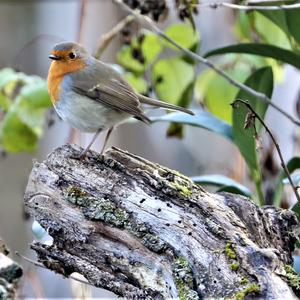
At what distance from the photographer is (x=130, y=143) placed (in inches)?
233

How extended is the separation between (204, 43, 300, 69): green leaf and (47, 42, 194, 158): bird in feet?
0.71

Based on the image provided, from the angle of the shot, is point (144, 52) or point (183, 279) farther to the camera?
point (144, 52)

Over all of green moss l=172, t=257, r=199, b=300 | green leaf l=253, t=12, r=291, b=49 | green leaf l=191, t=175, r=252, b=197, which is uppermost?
green leaf l=253, t=12, r=291, b=49

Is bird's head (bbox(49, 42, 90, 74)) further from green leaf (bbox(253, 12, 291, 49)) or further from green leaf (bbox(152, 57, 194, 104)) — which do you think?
green leaf (bbox(253, 12, 291, 49))

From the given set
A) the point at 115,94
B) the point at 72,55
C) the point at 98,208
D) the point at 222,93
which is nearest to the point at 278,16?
the point at 222,93

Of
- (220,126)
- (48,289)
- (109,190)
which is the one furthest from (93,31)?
(109,190)

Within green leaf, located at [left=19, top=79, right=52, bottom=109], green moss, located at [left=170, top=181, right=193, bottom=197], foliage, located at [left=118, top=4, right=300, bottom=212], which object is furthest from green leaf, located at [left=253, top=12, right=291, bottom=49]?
green moss, located at [left=170, top=181, right=193, bottom=197]

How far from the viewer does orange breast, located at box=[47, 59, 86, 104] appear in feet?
7.52

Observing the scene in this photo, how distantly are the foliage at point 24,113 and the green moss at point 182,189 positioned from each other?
88 centimetres

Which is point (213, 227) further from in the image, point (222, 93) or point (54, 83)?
point (222, 93)

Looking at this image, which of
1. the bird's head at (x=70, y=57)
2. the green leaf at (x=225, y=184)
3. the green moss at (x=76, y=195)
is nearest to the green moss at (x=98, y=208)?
the green moss at (x=76, y=195)

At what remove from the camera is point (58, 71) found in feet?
7.67

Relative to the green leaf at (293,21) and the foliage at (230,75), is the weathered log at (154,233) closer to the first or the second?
the foliage at (230,75)

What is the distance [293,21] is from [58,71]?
705mm
